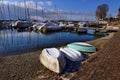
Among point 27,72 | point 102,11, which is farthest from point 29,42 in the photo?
point 102,11

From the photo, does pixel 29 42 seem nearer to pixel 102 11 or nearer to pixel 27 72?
pixel 27 72

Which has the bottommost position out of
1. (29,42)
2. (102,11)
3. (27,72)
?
(29,42)

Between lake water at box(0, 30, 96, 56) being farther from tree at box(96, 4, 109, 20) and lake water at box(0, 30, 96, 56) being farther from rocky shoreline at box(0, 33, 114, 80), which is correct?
tree at box(96, 4, 109, 20)

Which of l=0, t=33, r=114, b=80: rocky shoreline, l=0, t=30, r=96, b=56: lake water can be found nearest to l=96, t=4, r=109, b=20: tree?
l=0, t=30, r=96, b=56: lake water

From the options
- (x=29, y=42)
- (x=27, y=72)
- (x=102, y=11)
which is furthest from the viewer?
(x=102, y=11)

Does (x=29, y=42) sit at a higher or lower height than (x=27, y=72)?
lower

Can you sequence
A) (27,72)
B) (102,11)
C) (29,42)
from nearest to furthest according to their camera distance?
(27,72) → (29,42) → (102,11)

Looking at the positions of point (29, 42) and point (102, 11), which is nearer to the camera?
point (29, 42)

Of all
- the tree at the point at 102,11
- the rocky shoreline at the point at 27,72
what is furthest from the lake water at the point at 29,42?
the tree at the point at 102,11

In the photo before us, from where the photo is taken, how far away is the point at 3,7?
5209 centimetres

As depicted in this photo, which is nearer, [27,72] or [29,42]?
[27,72]

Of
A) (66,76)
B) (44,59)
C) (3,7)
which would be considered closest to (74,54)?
(44,59)

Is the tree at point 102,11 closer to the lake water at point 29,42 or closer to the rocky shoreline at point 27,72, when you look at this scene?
the lake water at point 29,42

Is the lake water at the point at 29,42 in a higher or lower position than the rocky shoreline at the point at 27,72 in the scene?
lower
